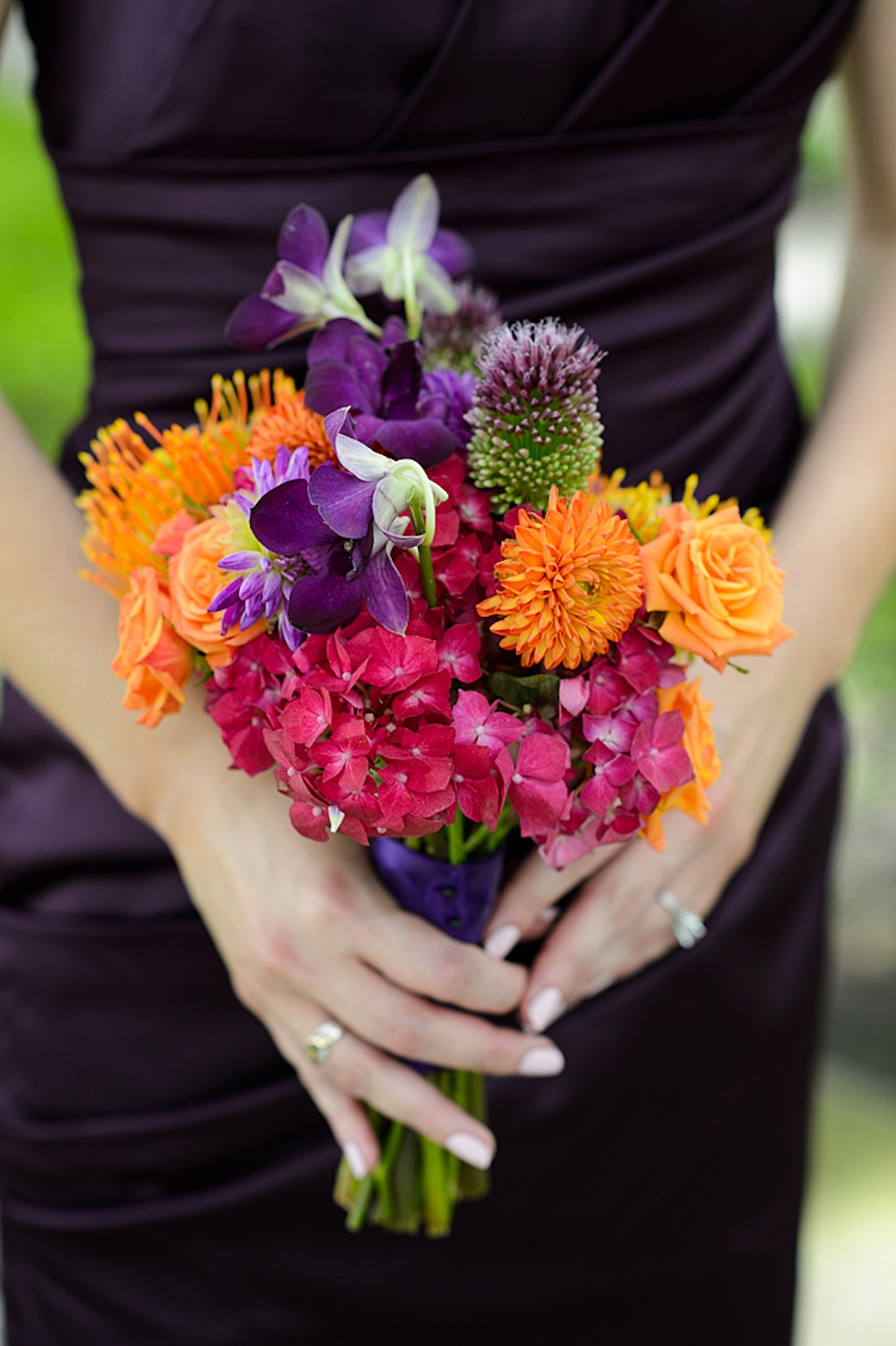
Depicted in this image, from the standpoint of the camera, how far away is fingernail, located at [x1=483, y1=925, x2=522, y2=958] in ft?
3.03

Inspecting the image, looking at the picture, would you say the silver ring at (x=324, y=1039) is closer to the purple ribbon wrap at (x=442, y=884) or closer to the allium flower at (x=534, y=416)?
the purple ribbon wrap at (x=442, y=884)

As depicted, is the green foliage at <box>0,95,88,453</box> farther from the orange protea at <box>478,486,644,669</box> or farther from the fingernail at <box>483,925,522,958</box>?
the orange protea at <box>478,486,644,669</box>

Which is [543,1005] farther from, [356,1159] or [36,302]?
[36,302]

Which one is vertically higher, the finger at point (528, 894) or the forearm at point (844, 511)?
the forearm at point (844, 511)

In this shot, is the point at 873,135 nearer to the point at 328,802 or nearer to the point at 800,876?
the point at 800,876

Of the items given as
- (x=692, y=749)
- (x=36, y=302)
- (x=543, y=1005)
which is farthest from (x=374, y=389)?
(x=36, y=302)

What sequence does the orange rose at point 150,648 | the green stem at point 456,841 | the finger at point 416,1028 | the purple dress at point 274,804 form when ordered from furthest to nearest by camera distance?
the purple dress at point 274,804
the finger at point 416,1028
the green stem at point 456,841
the orange rose at point 150,648

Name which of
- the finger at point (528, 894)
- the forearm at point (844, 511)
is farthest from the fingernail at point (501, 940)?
the forearm at point (844, 511)

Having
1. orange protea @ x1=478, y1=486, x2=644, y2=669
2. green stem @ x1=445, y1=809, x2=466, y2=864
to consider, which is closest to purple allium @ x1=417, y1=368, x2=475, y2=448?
orange protea @ x1=478, y1=486, x2=644, y2=669

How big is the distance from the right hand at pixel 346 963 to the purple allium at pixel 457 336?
33 cm

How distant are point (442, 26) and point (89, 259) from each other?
382mm

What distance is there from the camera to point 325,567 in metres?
0.61

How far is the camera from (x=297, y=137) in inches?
39.4

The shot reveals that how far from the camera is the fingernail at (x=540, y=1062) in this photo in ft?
3.15
